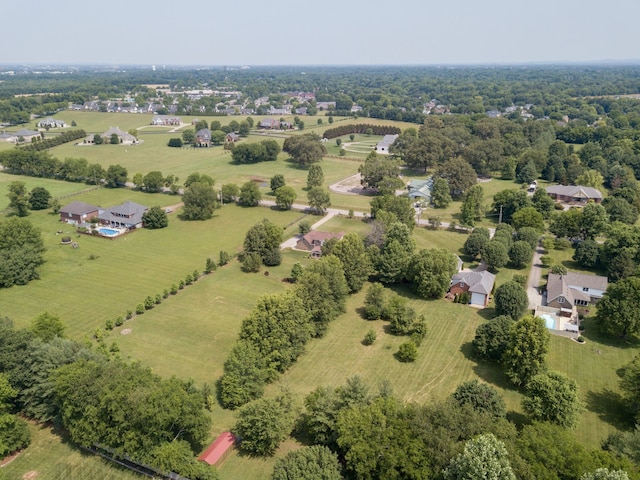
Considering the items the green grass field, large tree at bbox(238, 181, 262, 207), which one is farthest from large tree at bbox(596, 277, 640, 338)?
large tree at bbox(238, 181, 262, 207)

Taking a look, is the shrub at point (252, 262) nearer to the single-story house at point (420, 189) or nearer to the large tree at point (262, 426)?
A: the large tree at point (262, 426)

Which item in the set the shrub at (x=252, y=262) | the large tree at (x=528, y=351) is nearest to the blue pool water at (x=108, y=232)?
the shrub at (x=252, y=262)

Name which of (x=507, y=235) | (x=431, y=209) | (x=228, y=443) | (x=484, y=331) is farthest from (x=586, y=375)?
(x=431, y=209)

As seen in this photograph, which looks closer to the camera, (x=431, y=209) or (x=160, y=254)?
(x=160, y=254)

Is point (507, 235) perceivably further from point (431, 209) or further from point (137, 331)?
point (137, 331)

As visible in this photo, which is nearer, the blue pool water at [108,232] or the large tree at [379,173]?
the blue pool water at [108,232]

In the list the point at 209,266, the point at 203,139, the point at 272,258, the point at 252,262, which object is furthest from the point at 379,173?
the point at 203,139
